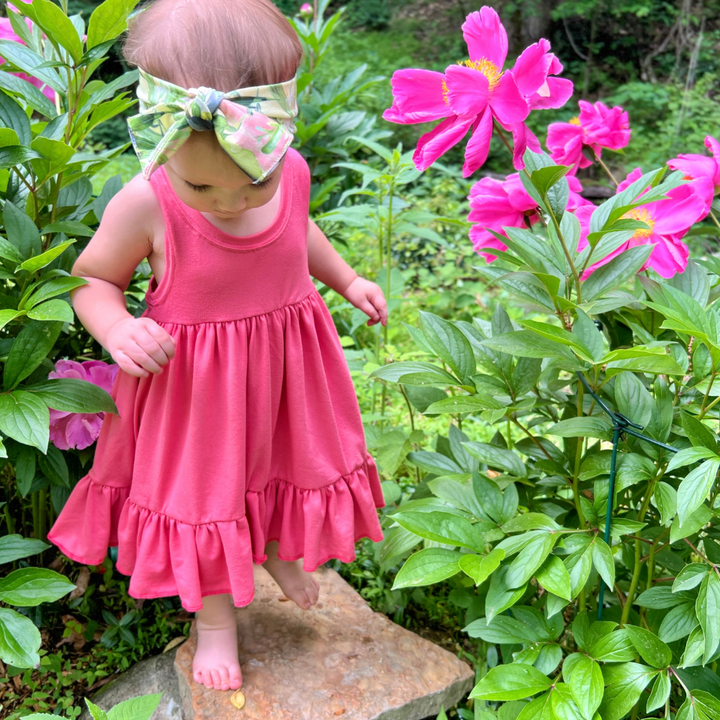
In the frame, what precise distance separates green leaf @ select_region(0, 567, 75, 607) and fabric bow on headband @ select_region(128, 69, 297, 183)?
2.15 feet

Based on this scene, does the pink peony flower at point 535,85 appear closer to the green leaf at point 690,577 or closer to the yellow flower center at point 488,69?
the yellow flower center at point 488,69

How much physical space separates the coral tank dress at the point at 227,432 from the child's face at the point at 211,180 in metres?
0.07

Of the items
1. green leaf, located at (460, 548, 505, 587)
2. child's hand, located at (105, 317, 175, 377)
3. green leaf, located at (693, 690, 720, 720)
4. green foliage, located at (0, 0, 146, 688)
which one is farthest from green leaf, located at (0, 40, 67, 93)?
green leaf, located at (693, 690, 720, 720)

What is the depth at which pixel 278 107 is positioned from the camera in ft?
3.51

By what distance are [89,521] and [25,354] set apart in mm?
387

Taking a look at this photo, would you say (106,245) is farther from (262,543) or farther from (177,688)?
(177,688)

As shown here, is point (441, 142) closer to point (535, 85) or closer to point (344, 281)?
point (535, 85)

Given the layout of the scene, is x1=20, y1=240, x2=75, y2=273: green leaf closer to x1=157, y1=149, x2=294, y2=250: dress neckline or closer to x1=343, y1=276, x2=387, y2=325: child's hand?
x1=157, y1=149, x2=294, y2=250: dress neckline

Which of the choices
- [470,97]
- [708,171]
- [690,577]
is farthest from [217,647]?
[708,171]

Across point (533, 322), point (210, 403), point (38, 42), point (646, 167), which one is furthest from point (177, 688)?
point (646, 167)

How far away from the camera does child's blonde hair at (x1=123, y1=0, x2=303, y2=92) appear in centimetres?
103

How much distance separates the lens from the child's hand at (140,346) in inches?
45.6

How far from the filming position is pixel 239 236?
49.0 inches

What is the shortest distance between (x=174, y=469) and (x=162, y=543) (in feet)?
0.44
